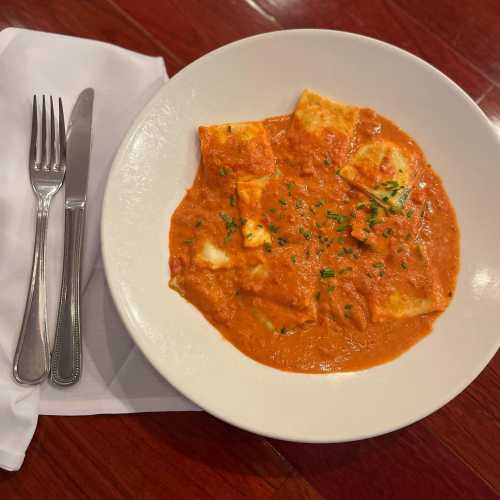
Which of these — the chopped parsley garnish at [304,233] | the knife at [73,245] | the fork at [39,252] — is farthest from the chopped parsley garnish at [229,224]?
the fork at [39,252]

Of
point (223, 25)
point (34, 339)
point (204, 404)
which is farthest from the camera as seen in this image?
point (223, 25)

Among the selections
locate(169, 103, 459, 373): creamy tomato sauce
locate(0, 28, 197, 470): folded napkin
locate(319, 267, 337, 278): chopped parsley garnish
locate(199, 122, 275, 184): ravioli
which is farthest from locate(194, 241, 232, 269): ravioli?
locate(0, 28, 197, 470): folded napkin

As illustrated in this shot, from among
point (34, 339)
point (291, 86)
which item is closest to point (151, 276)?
point (34, 339)

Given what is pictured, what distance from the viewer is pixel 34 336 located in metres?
2.94

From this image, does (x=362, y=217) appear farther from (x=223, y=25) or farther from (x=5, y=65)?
(x=5, y=65)

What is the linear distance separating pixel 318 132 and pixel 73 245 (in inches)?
67.4

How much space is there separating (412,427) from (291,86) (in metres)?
2.35

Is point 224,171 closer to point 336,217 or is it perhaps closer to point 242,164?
point 242,164

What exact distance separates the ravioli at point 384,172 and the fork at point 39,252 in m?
1.86

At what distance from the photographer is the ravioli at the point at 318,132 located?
3.15 meters

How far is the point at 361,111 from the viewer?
3.27m

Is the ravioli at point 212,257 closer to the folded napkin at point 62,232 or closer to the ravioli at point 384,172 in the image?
the folded napkin at point 62,232

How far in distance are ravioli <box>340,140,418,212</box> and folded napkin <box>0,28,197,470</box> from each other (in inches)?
58.3

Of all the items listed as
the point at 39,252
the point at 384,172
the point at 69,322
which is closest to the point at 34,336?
the point at 69,322
